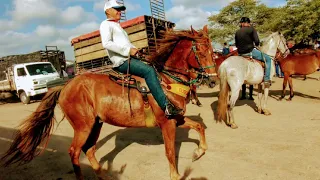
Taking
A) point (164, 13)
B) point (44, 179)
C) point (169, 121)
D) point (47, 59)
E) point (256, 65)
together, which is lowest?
point (44, 179)

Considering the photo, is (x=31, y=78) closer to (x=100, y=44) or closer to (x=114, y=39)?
(x=100, y=44)

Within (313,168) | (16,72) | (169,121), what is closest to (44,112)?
(169,121)

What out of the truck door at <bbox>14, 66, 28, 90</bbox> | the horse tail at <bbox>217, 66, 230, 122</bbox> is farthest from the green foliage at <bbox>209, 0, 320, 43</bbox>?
the truck door at <bbox>14, 66, 28, 90</bbox>

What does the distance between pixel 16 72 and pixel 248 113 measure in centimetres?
1451

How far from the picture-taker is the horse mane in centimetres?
402

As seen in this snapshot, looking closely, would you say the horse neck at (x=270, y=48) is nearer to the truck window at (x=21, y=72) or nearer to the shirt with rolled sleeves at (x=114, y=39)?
the shirt with rolled sleeves at (x=114, y=39)

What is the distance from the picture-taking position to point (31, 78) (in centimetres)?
1474

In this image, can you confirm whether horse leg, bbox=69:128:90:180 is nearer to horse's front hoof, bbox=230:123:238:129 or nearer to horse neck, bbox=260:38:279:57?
horse's front hoof, bbox=230:123:238:129

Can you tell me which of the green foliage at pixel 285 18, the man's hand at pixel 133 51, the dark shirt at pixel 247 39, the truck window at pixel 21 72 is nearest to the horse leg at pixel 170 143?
the man's hand at pixel 133 51

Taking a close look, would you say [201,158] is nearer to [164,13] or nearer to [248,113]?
[248,113]

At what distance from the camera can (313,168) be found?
3879 mm

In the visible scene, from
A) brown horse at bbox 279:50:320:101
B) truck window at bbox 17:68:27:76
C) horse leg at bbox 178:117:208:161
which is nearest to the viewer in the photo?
horse leg at bbox 178:117:208:161

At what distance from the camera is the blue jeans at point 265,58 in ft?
24.2

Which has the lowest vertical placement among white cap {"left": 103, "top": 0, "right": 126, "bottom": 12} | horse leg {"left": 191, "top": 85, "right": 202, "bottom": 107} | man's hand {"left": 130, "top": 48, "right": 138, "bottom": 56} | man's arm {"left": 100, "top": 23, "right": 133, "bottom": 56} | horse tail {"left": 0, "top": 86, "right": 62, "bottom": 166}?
horse leg {"left": 191, "top": 85, "right": 202, "bottom": 107}
